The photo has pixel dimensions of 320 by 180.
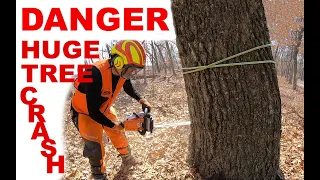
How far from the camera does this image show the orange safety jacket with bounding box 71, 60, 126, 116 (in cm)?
246

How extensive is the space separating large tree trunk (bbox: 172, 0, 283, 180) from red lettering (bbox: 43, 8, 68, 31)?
3.95 ft

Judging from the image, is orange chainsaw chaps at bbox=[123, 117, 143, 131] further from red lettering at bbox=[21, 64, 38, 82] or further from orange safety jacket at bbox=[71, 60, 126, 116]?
red lettering at bbox=[21, 64, 38, 82]

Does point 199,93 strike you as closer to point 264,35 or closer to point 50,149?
point 264,35

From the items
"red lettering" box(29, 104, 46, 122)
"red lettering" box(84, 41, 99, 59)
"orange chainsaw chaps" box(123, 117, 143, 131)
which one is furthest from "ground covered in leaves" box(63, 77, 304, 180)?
"red lettering" box(84, 41, 99, 59)

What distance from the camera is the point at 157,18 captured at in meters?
2.53

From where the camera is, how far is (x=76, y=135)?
418cm

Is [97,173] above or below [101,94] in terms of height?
below

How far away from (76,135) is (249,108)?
10.1 feet

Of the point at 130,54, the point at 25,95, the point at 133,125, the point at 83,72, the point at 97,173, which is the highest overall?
the point at 130,54

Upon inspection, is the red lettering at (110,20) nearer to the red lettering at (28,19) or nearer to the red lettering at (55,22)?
the red lettering at (55,22)

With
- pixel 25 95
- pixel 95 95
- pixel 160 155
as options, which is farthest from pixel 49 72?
pixel 160 155

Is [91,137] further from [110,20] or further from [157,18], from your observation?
[157,18]

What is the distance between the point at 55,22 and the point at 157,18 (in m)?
1.03

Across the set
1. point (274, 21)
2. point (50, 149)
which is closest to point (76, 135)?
point (50, 149)
